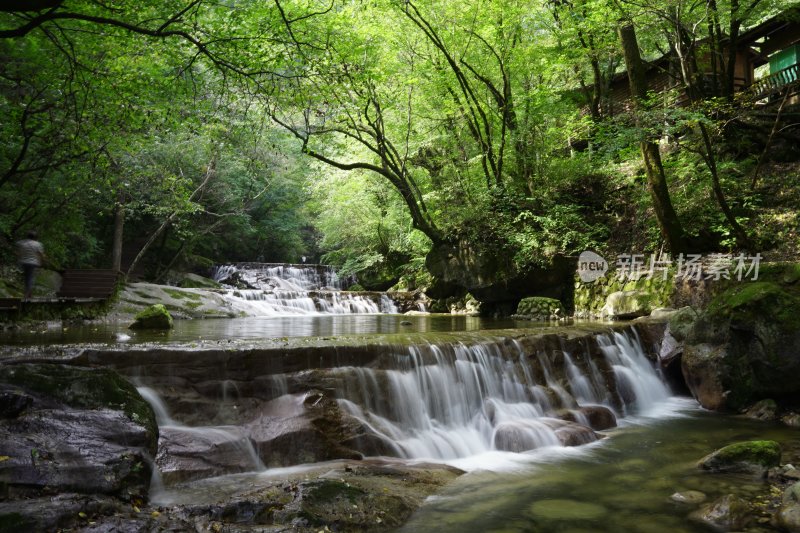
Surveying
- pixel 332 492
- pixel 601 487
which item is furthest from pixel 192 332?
pixel 601 487

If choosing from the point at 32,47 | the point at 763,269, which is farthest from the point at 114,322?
the point at 763,269

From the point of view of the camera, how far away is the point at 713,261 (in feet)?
38.9

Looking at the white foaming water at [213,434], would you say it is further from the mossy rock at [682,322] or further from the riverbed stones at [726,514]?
the mossy rock at [682,322]

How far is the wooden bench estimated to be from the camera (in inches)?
525

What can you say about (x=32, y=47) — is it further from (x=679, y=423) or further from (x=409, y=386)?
(x=679, y=423)

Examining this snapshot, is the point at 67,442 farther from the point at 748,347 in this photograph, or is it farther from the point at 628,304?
the point at 628,304

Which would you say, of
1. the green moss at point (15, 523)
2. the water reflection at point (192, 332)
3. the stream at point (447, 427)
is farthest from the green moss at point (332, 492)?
the water reflection at point (192, 332)

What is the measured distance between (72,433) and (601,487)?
490 cm

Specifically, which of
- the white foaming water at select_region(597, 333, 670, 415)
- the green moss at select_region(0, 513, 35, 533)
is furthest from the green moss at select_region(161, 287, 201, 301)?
the green moss at select_region(0, 513, 35, 533)

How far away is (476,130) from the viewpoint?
1781 centimetres

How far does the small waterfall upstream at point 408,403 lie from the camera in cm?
525

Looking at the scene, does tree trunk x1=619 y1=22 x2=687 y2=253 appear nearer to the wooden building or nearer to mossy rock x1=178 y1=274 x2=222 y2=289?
the wooden building

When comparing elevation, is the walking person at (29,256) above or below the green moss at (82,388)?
above

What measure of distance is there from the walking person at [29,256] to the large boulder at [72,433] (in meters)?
8.53
